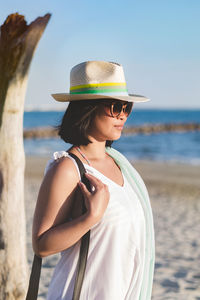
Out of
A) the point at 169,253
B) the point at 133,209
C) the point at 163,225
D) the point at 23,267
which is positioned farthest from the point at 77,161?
the point at 163,225

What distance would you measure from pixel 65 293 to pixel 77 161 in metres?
0.56

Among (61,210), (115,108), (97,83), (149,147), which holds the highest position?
(149,147)

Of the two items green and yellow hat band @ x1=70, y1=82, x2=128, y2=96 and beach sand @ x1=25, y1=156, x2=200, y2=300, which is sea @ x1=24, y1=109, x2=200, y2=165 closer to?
beach sand @ x1=25, y1=156, x2=200, y2=300

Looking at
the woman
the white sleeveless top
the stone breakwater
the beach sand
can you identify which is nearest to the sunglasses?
the woman

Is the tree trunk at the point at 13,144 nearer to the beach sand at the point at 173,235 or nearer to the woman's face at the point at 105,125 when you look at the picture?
the woman's face at the point at 105,125

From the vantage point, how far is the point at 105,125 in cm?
201

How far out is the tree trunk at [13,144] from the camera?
9.98 ft

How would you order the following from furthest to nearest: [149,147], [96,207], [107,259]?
[149,147] < [107,259] < [96,207]

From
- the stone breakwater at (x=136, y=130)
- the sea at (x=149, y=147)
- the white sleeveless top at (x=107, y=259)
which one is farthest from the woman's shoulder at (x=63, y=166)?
the stone breakwater at (x=136, y=130)

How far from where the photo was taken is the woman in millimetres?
1779

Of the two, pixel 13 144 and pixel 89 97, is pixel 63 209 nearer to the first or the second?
pixel 89 97

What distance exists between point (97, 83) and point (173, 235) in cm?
615

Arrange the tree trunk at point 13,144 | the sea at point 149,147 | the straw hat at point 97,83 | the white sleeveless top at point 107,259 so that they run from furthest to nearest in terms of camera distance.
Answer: the sea at point 149,147, the tree trunk at point 13,144, the straw hat at point 97,83, the white sleeveless top at point 107,259

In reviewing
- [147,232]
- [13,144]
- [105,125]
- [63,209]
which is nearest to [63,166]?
[63,209]
